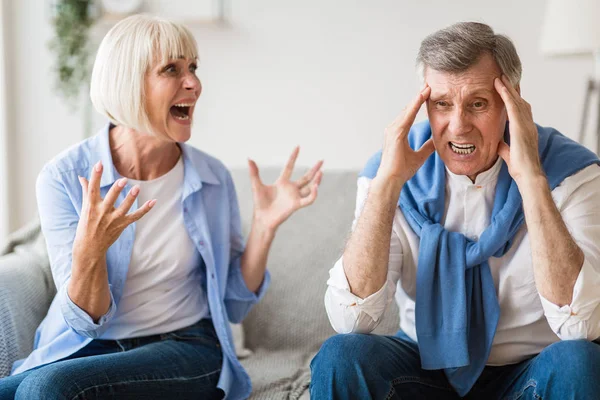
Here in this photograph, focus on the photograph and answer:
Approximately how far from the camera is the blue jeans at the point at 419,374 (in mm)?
1363

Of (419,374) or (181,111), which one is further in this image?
(181,111)

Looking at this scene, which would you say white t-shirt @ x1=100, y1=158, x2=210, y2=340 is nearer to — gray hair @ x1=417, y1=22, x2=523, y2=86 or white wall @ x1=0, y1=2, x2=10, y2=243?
gray hair @ x1=417, y1=22, x2=523, y2=86

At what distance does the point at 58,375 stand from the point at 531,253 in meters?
1.01

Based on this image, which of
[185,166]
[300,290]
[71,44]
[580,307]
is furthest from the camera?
[71,44]

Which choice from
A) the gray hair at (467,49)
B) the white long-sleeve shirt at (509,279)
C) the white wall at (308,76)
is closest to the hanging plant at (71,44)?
the white wall at (308,76)

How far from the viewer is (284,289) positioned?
7.13 ft

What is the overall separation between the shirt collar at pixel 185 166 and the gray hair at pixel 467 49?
0.66 metres

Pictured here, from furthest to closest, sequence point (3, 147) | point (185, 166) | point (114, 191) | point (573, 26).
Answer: point (3, 147) → point (573, 26) → point (185, 166) → point (114, 191)

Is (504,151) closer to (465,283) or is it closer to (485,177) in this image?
(485,177)

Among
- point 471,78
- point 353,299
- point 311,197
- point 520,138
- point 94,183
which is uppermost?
point 471,78

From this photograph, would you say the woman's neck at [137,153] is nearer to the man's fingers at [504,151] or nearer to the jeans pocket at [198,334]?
the jeans pocket at [198,334]

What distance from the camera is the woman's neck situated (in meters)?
1.84

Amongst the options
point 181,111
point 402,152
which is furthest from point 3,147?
point 402,152

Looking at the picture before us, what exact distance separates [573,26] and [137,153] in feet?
4.92
